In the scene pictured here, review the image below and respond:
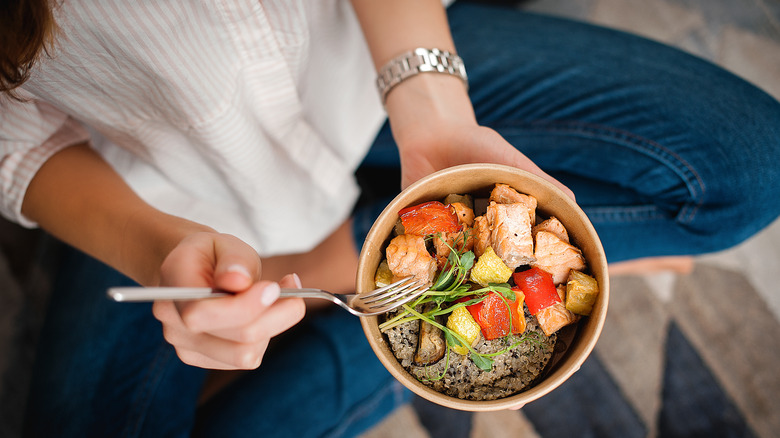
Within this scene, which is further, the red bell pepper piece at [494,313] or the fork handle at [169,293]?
Result: the red bell pepper piece at [494,313]

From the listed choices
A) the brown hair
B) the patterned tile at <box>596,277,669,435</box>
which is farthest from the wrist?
the patterned tile at <box>596,277,669,435</box>

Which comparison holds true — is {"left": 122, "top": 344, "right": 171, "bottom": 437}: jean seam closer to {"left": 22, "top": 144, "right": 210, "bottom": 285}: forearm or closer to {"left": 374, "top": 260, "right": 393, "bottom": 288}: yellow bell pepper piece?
{"left": 22, "top": 144, "right": 210, "bottom": 285}: forearm

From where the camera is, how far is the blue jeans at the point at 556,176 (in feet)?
3.60

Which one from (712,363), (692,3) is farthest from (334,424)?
(692,3)

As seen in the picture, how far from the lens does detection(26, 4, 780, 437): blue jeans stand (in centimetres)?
110

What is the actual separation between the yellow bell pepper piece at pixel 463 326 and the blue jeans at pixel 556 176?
21.5 inches

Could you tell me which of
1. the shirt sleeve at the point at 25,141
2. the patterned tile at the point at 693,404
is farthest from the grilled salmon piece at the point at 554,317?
the patterned tile at the point at 693,404

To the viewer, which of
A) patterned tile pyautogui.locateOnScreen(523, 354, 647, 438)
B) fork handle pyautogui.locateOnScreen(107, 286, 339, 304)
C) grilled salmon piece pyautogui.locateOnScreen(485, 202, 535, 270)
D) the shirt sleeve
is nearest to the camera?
fork handle pyautogui.locateOnScreen(107, 286, 339, 304)

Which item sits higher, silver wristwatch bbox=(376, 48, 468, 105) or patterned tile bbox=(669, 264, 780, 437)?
silver wristwatch bbox=(376, 48, 468, 105)

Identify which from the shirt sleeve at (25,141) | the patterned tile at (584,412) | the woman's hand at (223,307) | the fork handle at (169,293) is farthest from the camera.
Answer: the patterned tile at (584,412)

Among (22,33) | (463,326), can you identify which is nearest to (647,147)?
(463,326)

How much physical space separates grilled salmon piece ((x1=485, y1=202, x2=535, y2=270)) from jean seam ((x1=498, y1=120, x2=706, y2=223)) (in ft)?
1.75

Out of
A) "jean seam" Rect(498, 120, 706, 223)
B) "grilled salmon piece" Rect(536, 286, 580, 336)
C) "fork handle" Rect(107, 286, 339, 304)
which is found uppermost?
"fork handle" Rect(107, 286, 339, 304)

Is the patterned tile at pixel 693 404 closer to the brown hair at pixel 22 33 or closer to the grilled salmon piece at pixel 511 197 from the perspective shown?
the grilled salmon piece at pixel 511 197
